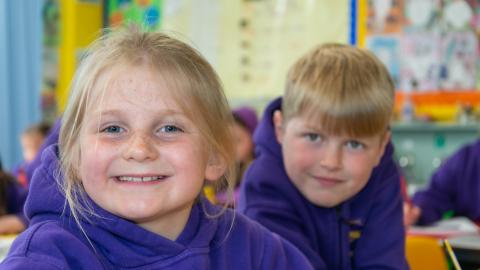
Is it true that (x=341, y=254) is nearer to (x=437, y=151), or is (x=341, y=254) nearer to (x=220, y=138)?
(x=220, y=138)

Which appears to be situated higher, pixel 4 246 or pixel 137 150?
pixel 137 150

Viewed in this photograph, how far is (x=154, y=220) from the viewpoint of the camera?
3.34ft

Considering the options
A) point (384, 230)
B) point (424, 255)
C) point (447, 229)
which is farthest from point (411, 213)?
point (384, 230)

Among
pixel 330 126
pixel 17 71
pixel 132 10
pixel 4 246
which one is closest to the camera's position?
pixel 330 126

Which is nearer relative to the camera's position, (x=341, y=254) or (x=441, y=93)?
(x=341, y=254)

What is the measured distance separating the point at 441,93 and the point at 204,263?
9.58 feet

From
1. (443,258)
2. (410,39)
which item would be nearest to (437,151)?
(410,39)

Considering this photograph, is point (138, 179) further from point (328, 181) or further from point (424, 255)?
point (424, 255)

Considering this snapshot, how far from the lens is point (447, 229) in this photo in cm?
215

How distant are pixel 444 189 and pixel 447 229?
1.58 ft

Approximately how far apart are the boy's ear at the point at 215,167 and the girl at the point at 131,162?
14 millimetres

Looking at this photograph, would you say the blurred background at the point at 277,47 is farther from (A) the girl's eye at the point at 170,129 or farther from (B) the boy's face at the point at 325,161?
(A) the girl's eye at the point at 170,129

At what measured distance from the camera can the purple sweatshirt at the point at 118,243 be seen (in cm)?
87

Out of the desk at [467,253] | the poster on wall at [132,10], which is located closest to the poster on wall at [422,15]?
the poster on wall at [132,10]
